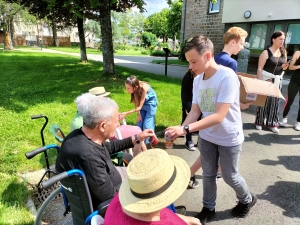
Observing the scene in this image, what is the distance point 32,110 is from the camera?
232 inches

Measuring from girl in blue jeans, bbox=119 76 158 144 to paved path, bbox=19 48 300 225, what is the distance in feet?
2.55

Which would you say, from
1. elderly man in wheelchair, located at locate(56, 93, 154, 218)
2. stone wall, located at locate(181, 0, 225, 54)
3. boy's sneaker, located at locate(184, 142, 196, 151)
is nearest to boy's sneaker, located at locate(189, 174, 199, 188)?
boy's sneaker, located at locate(184, 142, 196, 151)

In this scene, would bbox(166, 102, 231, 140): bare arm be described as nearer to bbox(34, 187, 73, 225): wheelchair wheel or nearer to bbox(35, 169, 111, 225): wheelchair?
bbox(35, 169, 111, 225): wheelchair

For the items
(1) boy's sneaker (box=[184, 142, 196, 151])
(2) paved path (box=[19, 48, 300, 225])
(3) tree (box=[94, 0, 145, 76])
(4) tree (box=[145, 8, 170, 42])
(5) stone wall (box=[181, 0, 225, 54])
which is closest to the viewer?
(2) paved path (box=[19, 48, 300, 225])

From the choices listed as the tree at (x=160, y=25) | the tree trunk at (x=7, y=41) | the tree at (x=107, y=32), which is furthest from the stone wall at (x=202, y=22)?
the tree at (x=160, y=25)

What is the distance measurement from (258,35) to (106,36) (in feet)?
29.6

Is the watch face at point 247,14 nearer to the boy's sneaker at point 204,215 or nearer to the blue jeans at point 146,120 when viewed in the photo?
the blue jeans at point 146,120

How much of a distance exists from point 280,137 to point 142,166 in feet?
14.6

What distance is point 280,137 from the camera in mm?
4793

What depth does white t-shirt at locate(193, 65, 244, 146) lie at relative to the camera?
6.50 ft

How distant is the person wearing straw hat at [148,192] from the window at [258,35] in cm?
1376

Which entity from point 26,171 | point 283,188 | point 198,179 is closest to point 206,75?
point 198,179

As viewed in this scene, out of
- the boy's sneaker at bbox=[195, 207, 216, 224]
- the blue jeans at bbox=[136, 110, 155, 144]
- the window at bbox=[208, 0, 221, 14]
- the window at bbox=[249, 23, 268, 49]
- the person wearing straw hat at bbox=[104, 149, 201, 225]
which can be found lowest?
the boy's sneaker at bbox=[195, 207, 216, 224]

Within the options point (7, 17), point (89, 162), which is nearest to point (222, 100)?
point (89, 162)
